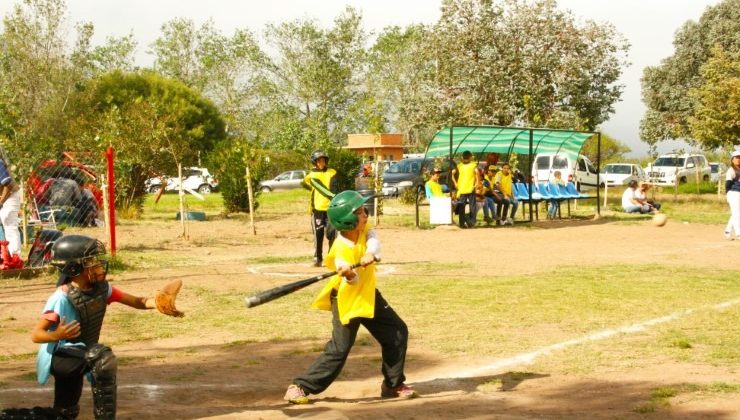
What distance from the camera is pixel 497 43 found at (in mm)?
40469

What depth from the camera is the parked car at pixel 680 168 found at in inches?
1850

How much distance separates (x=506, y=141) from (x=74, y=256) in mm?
23774

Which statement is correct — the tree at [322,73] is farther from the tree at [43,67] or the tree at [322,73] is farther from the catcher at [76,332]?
the catcher at [76,332]

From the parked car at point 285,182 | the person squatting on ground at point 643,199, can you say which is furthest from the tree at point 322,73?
the person squatting on ground at point 643,199

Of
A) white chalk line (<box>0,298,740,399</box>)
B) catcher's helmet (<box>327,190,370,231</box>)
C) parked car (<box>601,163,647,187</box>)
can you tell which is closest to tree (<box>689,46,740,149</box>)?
parked car (<box>601,163,647,187</box>)

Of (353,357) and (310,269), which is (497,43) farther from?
(353,357)

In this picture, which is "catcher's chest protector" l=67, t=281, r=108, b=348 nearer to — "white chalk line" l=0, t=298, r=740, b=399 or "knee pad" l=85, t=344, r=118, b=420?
"knee pad" l=85, t=344, r=118, b=420

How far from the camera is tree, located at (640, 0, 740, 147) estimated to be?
2121 inches

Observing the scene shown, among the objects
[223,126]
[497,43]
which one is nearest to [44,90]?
[223,126]

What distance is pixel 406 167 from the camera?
4106 centimetres

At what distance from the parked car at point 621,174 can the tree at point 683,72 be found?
580 cm

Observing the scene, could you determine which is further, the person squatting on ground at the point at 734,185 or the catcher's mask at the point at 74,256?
the person squatting on ground at the point at 734,185

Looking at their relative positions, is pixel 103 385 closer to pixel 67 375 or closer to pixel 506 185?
pixel 67 375

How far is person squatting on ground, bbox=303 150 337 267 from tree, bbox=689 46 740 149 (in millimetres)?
25295
